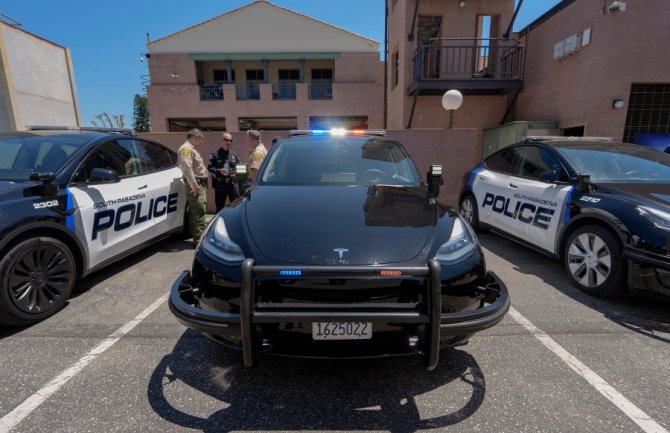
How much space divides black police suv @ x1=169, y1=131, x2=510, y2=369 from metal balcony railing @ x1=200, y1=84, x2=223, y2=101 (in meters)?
17.5

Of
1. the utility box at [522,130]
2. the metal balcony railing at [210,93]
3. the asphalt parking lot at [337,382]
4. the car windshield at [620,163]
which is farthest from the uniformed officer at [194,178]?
the metal balcony railing at [210,93]

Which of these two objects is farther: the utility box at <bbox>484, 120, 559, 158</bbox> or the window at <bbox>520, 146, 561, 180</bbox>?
the utility box at <bbox>484, 120, 559, 158</bbox>

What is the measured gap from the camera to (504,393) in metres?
2.11

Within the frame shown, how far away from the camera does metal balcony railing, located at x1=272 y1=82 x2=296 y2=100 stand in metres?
18.3

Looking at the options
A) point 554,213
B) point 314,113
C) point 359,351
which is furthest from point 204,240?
point 314,113

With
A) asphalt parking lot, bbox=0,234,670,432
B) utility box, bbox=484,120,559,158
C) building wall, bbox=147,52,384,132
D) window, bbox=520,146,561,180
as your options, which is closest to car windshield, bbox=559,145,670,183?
window, bbox=520,146,561,180

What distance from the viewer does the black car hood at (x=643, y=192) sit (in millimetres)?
3100

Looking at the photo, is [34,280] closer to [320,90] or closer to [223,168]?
[223,168]

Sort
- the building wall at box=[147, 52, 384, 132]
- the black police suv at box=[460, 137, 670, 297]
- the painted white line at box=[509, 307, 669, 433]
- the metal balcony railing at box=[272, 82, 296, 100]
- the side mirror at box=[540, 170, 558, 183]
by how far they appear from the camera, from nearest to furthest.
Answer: the painted white line at box=[509, 307, 669, 433] < the black police suv at box=[460, 137, 670, 297] < the side mirror at box=[540, 170, 558, 183] < the building wall at box=[147, 52, 384, 132] < the metal balcony railing at box=[272, 82, 296, 100]

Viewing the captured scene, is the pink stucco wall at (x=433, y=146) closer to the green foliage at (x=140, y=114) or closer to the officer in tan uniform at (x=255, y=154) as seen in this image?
the officer in tan uniform at (x=255, y=154)

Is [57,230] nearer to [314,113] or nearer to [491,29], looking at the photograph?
[491,29]

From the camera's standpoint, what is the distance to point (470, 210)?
231 inches

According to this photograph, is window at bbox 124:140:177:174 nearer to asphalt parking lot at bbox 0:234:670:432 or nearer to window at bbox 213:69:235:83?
asphalt parking lot at bbox 0:234:670:432

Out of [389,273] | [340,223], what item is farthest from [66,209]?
[389,273]
